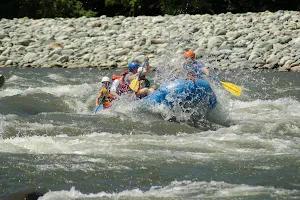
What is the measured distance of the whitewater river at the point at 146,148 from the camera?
675 centimetres

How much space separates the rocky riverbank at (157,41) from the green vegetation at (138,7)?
5.01 meters

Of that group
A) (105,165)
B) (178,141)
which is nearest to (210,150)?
(178,141)

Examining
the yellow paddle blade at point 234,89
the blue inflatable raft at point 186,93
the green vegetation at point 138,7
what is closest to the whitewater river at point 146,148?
the blue inflatable raft at point 186,93

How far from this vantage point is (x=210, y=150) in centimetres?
864

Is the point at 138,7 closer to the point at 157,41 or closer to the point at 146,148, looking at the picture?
the point at 157,41

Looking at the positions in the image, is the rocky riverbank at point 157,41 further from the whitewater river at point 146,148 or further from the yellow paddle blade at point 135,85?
the yellow paddle blade at point 135,85

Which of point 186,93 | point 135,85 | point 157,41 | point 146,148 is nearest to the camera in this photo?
point 146,148

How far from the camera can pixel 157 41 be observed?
71.2 feet

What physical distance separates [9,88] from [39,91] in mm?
1427

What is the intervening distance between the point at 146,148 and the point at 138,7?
72.4 feet

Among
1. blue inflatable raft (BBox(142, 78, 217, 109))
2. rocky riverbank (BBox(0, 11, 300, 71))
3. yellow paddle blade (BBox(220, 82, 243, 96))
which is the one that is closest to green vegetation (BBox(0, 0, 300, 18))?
rocky riverbank (BBox(0, 11, 300, 71))

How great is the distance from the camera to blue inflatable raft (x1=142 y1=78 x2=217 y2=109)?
11109 millimetres

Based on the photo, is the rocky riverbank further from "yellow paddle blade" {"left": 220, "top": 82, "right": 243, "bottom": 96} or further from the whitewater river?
"yellow paddle blade" {"left": 220, "top": 82, "right": 243, "bottom": 96}

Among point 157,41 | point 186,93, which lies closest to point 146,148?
point 186,93
